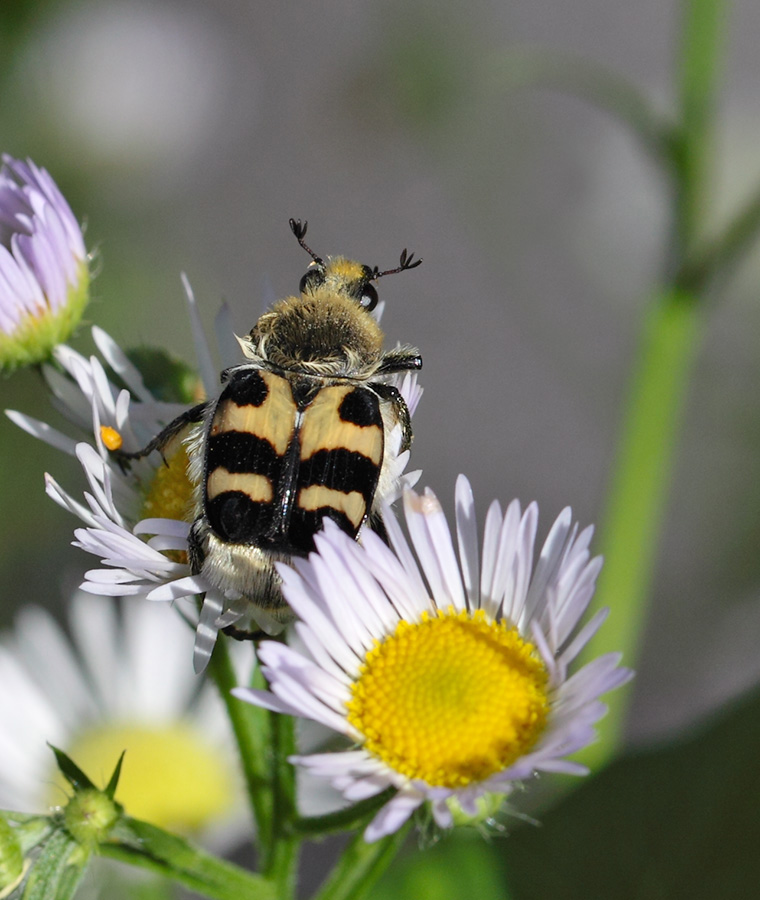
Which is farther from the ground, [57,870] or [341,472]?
[341,472]

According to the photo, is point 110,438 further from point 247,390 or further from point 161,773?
point 161,773

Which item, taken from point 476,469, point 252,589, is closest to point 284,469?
point 252,589

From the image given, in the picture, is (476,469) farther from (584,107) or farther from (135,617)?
(135,617)

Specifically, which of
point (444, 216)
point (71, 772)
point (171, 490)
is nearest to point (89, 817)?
point (71, 772)

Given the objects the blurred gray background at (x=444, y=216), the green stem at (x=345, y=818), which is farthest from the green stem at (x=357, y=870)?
the blurred gray background at (x=444, y=216)

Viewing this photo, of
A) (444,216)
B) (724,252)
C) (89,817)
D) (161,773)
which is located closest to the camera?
(89,817)

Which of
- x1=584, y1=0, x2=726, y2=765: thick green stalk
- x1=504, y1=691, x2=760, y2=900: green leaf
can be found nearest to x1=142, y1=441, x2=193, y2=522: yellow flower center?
x1=504, y1=691, x2=760, y2=900: green leaf
